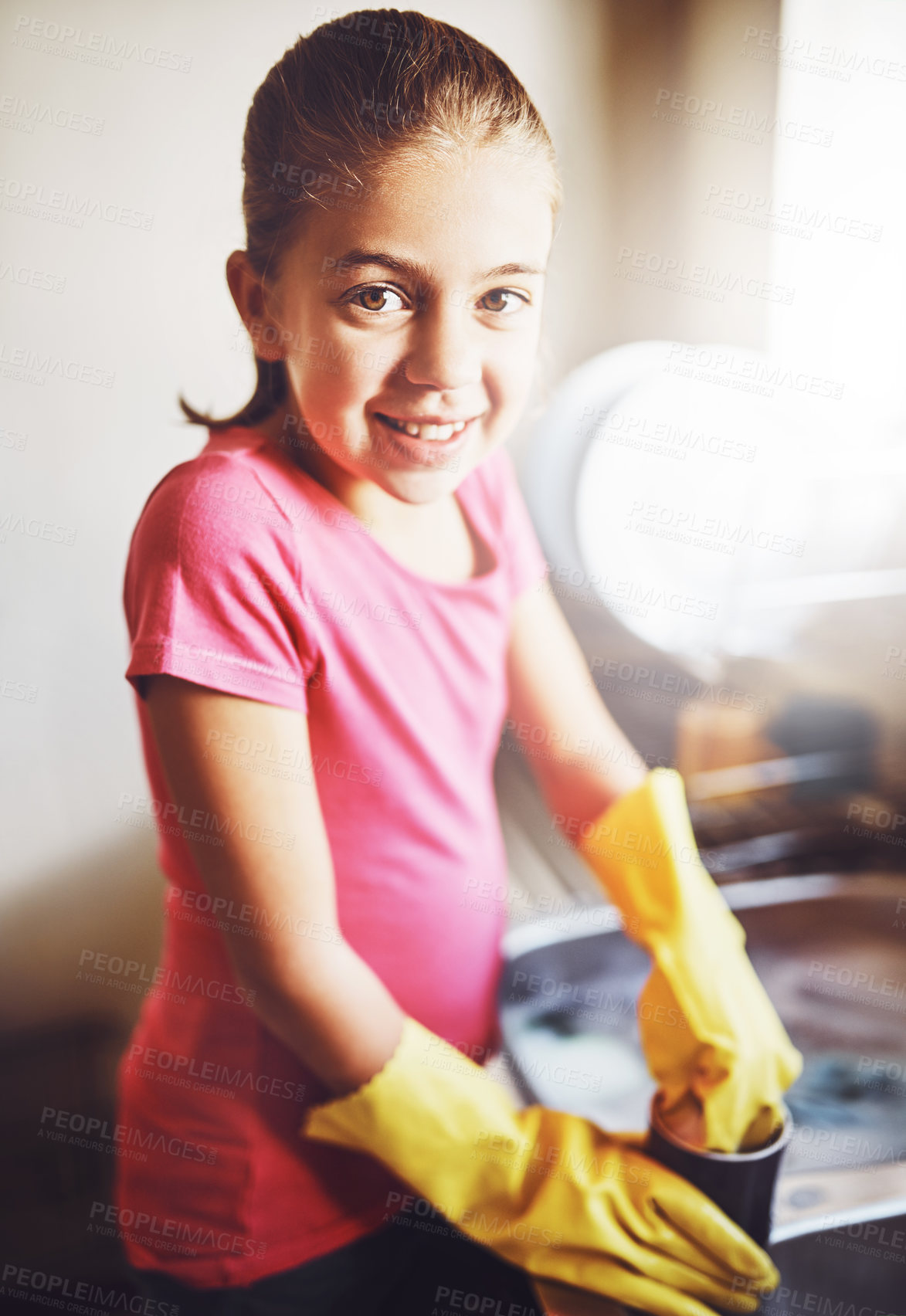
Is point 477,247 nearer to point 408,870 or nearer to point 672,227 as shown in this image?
point 672,227

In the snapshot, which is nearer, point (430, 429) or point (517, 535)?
point (430, 429)

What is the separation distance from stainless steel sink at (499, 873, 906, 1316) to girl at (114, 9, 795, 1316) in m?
0.05

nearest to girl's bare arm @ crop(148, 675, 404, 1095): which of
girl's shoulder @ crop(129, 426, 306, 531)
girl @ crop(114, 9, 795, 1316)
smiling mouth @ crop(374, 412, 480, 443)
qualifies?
girl @ crop(114, 9, 795, 1316)

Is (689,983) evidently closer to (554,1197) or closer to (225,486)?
(554,1197)

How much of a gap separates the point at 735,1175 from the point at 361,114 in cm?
78

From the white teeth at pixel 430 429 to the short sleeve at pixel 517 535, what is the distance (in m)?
0.08

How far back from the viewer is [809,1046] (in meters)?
0.79

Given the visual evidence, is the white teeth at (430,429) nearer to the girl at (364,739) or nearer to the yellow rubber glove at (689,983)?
the girl at (364,739)

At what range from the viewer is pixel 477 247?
0.59 m

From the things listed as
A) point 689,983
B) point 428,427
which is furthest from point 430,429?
point 689,983

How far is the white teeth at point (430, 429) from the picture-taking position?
625 mm

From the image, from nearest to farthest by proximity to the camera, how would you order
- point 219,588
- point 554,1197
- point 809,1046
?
point 219,588
point 554,1197
point 809,1046

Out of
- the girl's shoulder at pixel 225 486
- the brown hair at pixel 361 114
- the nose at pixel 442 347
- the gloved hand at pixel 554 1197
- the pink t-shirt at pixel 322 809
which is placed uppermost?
the brown hair at pixel 361 114

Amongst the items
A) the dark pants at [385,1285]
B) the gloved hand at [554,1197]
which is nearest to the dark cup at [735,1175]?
the gloved hand at [554,1197]
